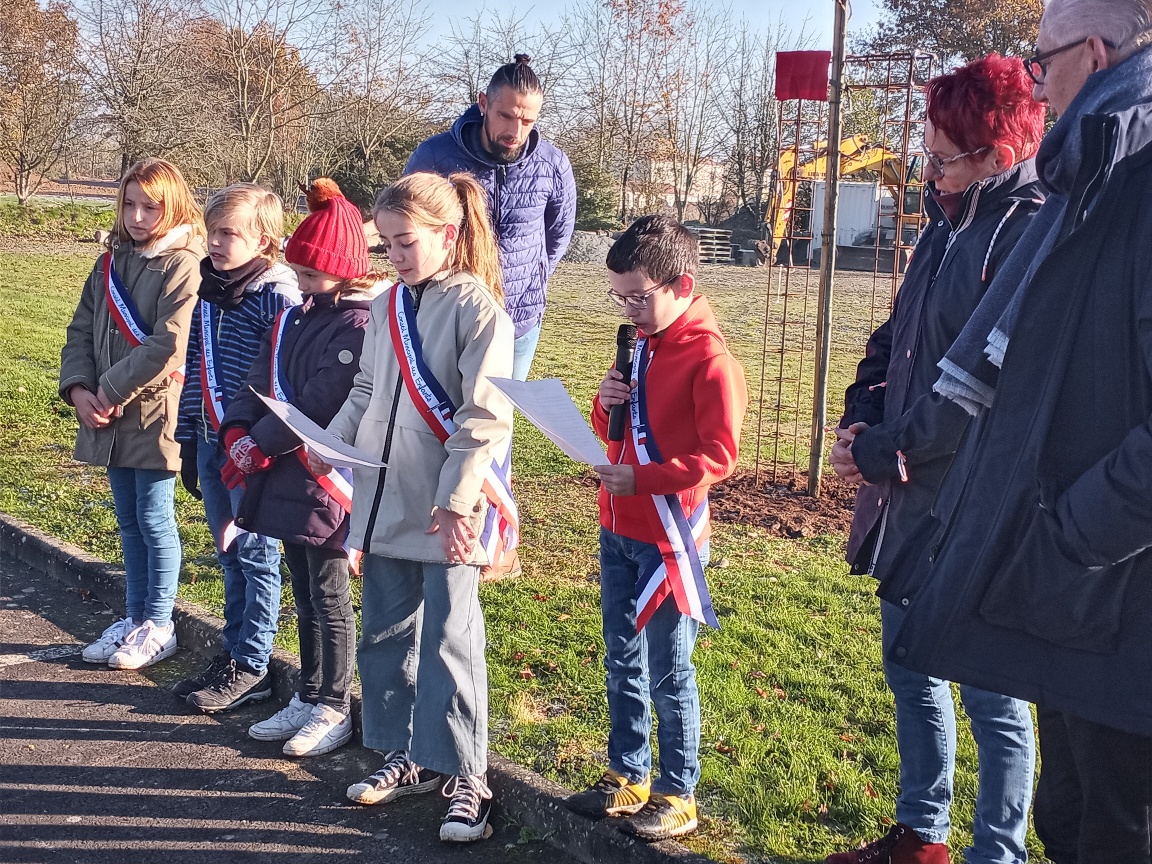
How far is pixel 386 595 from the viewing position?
3730mm

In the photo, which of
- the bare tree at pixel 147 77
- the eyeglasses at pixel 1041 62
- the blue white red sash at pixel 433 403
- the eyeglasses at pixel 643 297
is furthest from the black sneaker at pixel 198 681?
the bare tree at pixel 147 77

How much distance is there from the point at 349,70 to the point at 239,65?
287 cm

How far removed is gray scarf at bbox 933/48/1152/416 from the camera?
2.03 metres

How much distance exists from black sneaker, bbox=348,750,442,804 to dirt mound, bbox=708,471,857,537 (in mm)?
3232

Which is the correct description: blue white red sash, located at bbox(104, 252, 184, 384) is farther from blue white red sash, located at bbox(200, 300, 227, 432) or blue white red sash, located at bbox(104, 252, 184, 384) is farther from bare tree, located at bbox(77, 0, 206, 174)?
bare tree, located at bbox(77, 0, 206, 174)

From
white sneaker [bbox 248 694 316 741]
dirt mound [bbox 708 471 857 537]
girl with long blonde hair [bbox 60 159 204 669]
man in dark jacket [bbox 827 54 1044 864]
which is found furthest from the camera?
dirt mound [bbox 708 471 857 537]

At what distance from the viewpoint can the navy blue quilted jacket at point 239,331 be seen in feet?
14.6

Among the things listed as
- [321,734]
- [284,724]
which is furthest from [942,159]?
[284,724]

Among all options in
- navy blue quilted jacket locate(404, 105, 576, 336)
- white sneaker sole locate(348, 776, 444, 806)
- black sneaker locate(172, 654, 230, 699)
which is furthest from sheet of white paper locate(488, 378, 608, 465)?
black sneaker locate(172, 654, 230, 699)

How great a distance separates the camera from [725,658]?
4.71 meters

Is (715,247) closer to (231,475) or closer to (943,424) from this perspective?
(231,475)

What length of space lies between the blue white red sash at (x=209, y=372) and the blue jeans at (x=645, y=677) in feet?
5.99

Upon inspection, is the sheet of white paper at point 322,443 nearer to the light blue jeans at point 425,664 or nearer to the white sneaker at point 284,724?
the light blue jeans at point 425,664

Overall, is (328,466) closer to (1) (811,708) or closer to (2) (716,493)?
(1) (811,708)
